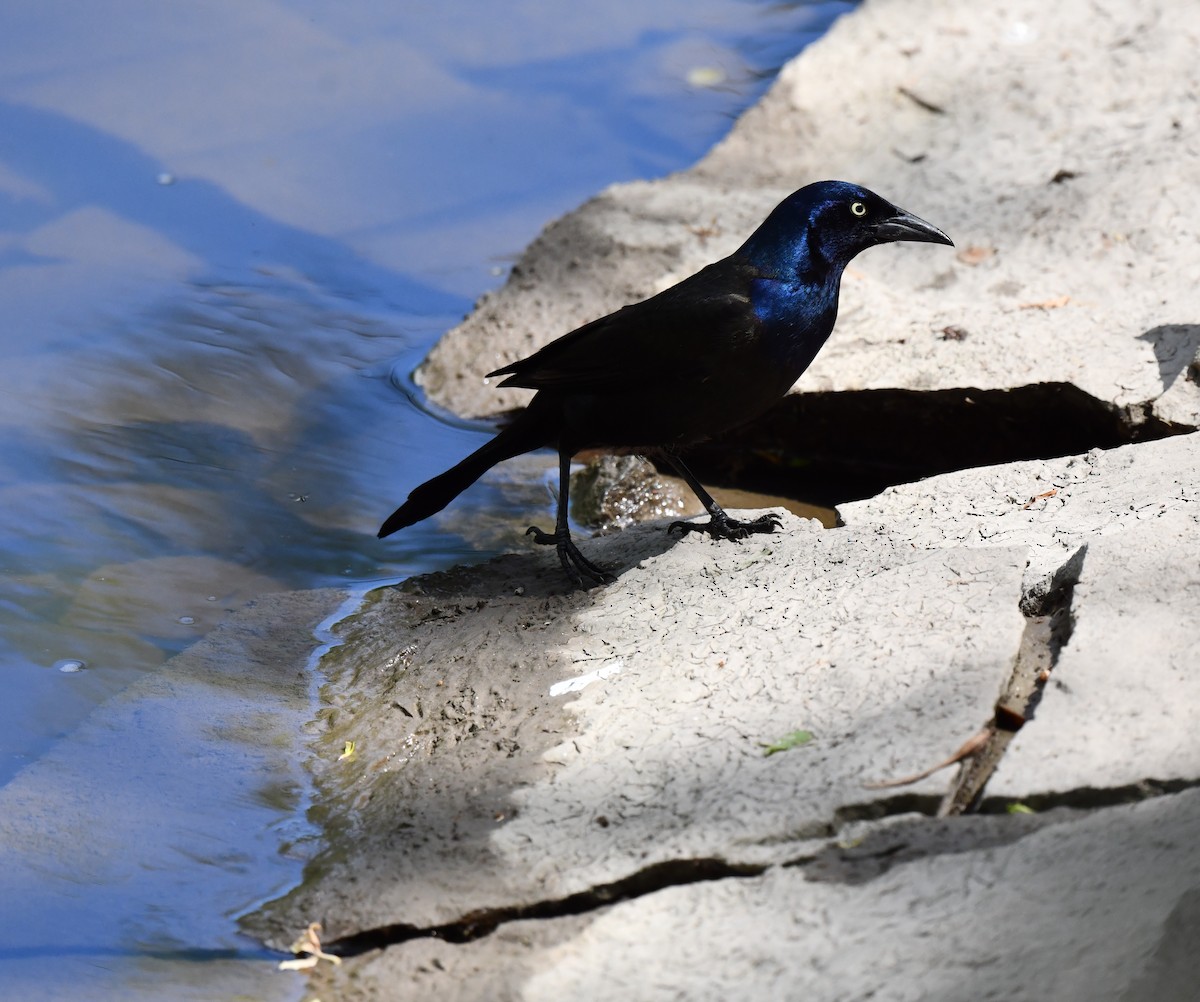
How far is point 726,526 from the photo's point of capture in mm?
3953

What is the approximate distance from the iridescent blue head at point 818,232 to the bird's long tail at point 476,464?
795mm

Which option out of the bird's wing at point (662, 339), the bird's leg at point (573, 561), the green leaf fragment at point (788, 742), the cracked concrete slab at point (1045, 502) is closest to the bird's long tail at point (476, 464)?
the bird's wing at point (662, 339)

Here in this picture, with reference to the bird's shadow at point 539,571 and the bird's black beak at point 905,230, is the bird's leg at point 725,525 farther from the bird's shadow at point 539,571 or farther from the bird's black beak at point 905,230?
the bird's black beak at point 905,230

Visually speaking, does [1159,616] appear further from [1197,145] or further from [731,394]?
[1197,145]

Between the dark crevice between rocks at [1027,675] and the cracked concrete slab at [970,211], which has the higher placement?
the cracked concrete slab at [970,211]

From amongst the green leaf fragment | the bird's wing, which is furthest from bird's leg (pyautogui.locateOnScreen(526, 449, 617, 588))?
the green leaf fragment

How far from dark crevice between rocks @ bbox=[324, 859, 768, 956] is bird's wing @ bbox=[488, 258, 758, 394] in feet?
5.53

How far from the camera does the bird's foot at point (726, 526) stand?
392 centimetres

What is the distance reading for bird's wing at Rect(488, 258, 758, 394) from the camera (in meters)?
3.76

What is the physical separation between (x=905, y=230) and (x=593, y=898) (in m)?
2.47

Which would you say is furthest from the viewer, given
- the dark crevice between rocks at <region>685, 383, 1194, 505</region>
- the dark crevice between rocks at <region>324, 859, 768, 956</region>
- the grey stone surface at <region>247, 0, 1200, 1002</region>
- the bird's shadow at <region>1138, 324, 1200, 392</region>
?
the dark crevice between rocks at <region>685, 383, 1194, 505</region>

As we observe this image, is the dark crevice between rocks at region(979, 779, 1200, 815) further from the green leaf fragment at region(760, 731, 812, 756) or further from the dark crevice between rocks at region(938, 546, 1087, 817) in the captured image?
the green leaf fragment at region(760, 731, 812, 756)

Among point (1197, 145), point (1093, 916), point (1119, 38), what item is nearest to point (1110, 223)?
point (1197, 145)

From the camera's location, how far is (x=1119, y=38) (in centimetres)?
660
